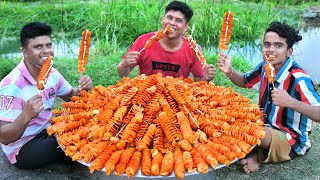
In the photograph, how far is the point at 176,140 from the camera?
2588 millimetres

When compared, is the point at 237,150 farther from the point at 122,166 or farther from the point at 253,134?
the point at 122,166

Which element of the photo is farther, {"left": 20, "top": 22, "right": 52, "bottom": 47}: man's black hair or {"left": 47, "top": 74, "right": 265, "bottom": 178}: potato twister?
{"left": 20, "top": 22, "right": 52, "bottom": 47}: man's black hair

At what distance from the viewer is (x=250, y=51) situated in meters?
8.28

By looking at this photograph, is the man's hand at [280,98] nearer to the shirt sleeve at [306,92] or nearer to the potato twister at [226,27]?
the shirt sleeve at [306,92]

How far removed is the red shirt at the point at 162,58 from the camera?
14.3ft

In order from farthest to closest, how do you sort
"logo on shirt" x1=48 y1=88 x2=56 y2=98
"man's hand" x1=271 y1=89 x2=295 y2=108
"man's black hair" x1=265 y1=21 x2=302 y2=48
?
"logo on shirt" x1=48 y1=88 x2=56 y2=98 < "man's black hair" x1=265 y1=21 x2=302 y2=48 < "man's hand" x1=271 y1=89 x2=295 y2=108

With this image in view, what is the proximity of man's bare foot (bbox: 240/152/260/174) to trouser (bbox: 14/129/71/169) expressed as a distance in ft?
5.96

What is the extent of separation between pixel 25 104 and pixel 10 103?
0.14 m

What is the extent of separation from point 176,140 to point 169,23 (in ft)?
6.39

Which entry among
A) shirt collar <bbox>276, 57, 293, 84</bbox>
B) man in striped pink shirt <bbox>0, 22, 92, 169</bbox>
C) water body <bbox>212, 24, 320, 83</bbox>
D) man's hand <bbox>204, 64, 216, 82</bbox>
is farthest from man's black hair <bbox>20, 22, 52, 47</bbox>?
water body <bbox>212, 24, 320, 83</bbox>

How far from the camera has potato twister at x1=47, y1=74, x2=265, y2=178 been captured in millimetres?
2426

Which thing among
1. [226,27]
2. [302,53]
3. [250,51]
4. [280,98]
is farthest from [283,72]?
[302,53]

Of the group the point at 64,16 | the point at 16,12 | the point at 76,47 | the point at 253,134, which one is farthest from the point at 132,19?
the point at 253,134

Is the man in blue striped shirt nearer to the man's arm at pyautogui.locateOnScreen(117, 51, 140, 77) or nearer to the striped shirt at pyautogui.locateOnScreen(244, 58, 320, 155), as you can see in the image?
the striped shirt at pyautogui.locateOnScreen(244, 58, 320, 155)
